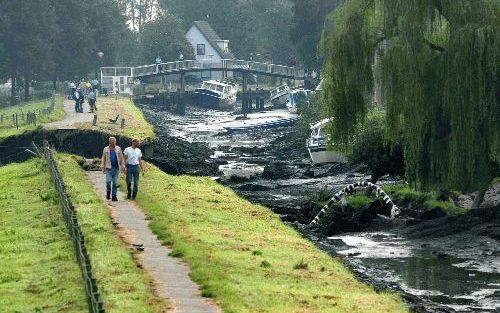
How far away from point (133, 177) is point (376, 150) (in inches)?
541

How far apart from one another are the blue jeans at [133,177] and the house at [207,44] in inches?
4881

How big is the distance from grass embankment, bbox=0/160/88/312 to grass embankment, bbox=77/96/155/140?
71.7ft

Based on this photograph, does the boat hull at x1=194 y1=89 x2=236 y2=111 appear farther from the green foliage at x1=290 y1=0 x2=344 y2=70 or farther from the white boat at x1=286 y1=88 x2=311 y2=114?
the white boat at x1=286 y1=88 x2=311 y2=114

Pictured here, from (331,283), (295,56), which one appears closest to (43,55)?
(295,56)

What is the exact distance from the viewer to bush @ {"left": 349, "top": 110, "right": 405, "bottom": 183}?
49.7 meters

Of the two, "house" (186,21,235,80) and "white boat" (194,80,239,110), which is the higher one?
"house" (186,21,235,80)

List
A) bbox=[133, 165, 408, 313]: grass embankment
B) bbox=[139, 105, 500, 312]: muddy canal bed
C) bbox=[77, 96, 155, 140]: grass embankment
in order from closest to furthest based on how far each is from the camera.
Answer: bbox=[133, 165, 408, 313]: grass embankment
bbox=[139, 105, 500, 312]: muddy canal bed
bbox=[77, 96, 155, 140]: grass embankment

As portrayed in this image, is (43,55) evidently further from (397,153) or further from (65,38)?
(397,153)

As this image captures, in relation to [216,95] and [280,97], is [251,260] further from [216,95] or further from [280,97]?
[216,95]

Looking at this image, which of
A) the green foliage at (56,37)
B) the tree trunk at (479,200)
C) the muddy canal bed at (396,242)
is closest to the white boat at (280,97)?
the green foliage at (56,37)

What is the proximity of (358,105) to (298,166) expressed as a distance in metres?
29.0

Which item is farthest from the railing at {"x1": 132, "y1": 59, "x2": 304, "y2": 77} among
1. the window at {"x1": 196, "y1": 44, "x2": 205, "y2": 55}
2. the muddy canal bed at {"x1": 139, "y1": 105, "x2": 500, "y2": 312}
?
the muddy canal bed at {"x1": 139, "y1": 105, "x2": 500, "y2": 312}

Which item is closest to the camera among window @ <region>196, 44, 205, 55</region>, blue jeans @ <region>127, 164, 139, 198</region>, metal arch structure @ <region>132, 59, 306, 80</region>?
blue jeans @ <region>127, 164, 139, 198</region>

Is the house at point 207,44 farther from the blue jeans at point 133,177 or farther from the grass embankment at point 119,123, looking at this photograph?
the blue jeans at point 133,177
